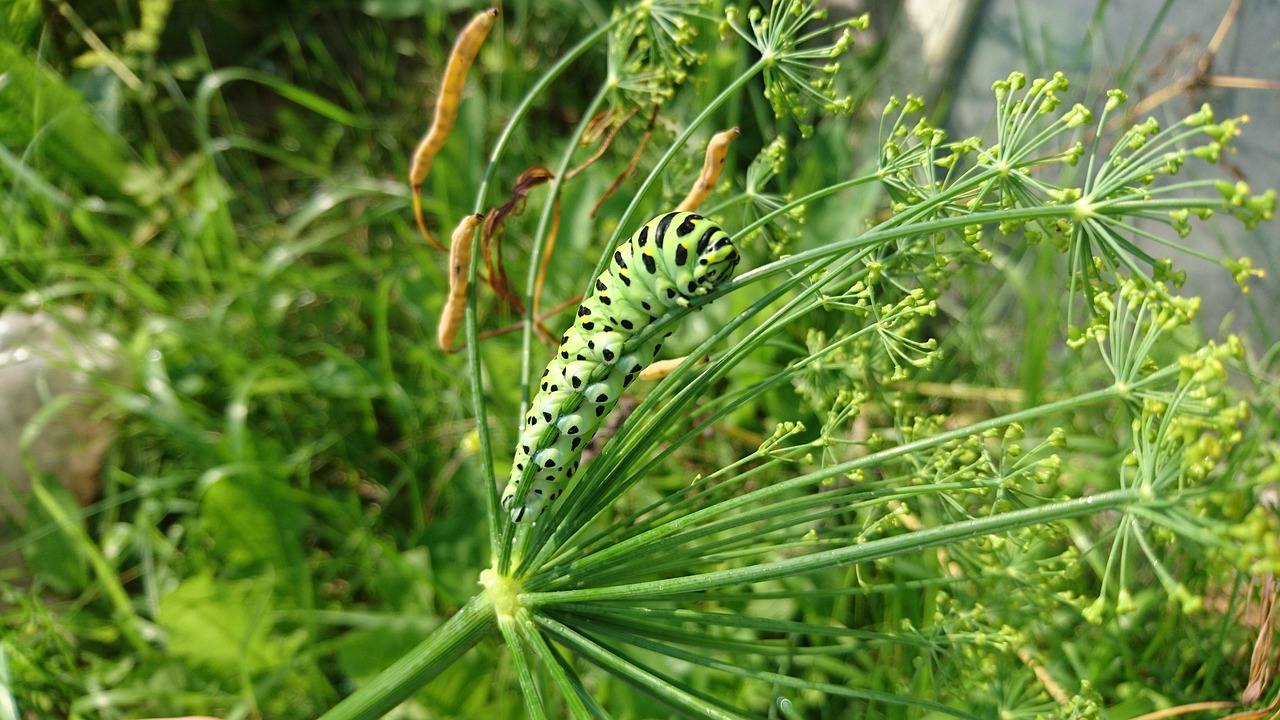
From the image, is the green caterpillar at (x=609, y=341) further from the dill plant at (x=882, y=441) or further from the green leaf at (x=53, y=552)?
the green leaf at (x=53, y=552)

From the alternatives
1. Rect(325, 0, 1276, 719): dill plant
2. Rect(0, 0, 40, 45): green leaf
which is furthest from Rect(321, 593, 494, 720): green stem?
Rect(0, 0, 40, 45): green leaf

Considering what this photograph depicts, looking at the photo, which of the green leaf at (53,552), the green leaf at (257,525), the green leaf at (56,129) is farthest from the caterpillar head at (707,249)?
the green leaf at (53,552)

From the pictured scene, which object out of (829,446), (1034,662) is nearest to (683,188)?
(829,446)

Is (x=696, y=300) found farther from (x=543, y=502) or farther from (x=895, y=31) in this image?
(x=895, y=31)

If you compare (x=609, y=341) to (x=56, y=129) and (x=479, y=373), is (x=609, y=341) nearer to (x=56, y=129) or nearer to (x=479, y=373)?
(x=479, y=373)

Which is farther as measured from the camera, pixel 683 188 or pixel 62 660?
pixel 62 660

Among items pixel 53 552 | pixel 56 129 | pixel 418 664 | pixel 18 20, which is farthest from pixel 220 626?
pixel 56 129
